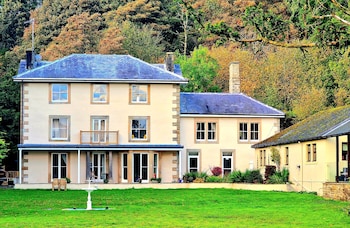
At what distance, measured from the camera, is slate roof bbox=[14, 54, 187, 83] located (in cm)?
5281

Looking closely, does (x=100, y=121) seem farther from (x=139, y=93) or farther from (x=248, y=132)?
(x=248, y=132)

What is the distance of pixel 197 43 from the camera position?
298 ft

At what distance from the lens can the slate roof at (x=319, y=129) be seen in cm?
3978

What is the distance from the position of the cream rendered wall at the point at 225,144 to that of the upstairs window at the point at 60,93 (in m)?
7.45

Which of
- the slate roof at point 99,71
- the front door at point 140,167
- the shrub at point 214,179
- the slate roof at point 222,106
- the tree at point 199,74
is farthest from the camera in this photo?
the tree at point 199,74

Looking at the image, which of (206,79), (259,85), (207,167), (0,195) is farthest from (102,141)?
(259,85)

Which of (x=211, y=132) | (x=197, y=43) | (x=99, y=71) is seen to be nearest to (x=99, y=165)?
(x=99, y=71)

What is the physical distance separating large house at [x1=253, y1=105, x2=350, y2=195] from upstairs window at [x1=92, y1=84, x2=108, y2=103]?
10.1 metres

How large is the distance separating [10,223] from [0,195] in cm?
1700

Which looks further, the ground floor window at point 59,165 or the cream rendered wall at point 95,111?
the ground floor window at point 59,165

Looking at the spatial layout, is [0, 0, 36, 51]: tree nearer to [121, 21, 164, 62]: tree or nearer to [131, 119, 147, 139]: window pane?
[121, 21, 164, 62]: tree

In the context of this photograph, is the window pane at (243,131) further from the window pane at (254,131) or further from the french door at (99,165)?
the french door at (99,165)

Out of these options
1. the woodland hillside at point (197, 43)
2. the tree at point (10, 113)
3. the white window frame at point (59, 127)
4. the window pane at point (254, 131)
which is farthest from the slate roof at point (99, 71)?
the window pane at point (254, 131)

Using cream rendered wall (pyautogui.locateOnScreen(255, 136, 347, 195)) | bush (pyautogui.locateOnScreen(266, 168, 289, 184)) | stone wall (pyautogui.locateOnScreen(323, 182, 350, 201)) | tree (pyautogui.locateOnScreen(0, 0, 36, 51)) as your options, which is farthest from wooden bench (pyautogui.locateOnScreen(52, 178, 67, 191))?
tree (pyautogui.locateOnScreen(0, 0, 36, 51))
